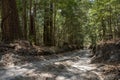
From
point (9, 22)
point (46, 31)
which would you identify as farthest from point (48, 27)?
point (9, 22)

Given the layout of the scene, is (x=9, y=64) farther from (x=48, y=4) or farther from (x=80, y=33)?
(x=80, y=33)

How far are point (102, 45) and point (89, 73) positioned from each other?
14.5 ft

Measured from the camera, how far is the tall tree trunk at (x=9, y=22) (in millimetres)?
15259

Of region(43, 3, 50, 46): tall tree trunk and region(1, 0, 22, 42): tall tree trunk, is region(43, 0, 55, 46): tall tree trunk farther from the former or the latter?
region(1, 0, 22, 42): tall tree trunk

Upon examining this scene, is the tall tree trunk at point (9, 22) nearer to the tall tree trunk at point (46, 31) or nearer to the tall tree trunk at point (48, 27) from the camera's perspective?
the tall tree trunk at point (48, 27)

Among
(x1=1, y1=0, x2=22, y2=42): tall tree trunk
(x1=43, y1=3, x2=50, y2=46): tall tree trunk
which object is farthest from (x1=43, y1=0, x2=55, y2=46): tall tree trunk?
(x1=1, y1=0, x2=22, y2=42): tall tree trunk

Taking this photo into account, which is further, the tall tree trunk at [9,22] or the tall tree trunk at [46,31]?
the tall tree trunk at [46,31]

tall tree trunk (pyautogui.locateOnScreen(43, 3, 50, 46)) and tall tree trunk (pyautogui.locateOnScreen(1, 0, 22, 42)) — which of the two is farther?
tall tree trunk (pyautogui.locateOnScreen(43, 3, 50, 46))

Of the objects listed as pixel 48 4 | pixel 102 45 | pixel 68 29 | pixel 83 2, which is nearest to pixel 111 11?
pixel 83 2

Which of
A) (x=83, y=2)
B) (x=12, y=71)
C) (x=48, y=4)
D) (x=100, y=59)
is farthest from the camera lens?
(x=83, y=2)

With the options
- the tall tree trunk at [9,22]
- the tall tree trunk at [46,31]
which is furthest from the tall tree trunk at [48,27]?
the tall tree trunk at [9,22]

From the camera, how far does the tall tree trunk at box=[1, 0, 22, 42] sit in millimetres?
15259

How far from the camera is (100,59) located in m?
12.4

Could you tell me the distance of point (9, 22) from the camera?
50.8 feet
